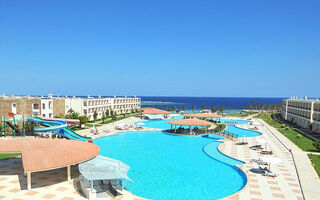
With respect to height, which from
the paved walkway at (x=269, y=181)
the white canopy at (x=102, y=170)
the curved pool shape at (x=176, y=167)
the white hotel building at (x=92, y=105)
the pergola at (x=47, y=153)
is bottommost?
the curved pool shape at (x=176, y=167)

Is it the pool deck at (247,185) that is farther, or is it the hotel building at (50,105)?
the hotel building at (50,105)

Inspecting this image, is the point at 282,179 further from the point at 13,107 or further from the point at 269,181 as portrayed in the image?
the point at 13,107

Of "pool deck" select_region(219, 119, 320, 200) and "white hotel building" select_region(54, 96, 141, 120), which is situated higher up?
"white hotel building" select_region(54, 96, 141, 120)

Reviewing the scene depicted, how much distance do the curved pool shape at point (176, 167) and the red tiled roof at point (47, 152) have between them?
4992mm

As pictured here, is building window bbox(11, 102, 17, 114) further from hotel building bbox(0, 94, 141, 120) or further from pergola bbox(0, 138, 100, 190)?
pergola bbox(0, 138, 100, 190)

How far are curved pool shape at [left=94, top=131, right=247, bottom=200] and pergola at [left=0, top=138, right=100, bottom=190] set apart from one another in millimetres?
4994

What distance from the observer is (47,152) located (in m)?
19.9

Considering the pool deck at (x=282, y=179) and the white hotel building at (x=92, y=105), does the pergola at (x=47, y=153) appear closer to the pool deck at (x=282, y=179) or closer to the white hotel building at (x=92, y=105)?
the pool deck at (x=282, y=179)

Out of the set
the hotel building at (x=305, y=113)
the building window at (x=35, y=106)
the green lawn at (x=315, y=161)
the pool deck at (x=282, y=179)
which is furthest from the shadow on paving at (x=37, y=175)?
the hotel building at (x=305, y=113)

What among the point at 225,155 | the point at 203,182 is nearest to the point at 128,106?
the point at 225,155

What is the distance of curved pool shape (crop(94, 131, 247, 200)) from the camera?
1927cm

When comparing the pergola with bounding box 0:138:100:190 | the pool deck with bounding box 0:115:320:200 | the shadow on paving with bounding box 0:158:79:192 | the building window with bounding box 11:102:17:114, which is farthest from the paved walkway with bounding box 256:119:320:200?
the building window with bounding box 11:102:17:114

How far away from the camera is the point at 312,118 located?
50625 mm

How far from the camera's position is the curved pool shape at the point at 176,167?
1927 cm
